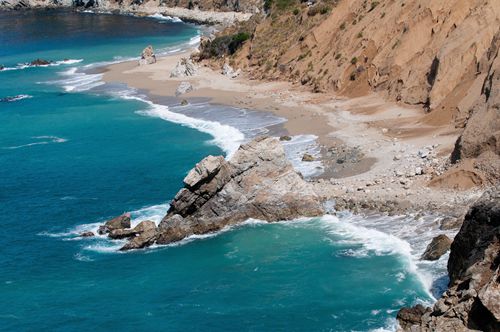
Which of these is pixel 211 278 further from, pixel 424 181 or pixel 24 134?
pixel 24 134

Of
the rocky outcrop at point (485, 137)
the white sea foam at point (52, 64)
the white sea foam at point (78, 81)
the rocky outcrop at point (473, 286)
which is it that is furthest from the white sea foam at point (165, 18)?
the rocky outcrop at point (473, 286)

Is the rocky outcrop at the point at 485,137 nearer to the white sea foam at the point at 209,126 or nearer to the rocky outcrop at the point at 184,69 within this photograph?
Answer: the white sea foam at the point at 209,126

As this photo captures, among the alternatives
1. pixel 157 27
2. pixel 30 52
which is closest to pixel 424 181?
pixel 30 52

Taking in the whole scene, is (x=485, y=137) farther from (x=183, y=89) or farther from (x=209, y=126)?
(x=183, y=89)

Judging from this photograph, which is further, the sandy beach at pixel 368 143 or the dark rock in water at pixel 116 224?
the dark rock in water at pixel 116 224

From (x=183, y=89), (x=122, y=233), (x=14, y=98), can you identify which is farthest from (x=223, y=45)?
(x=122, y=233)

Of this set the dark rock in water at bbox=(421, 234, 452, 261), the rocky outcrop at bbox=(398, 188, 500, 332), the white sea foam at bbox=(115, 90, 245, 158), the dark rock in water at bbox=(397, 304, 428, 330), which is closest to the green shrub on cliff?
the white sea foam at bbox=(115, 90, 245, 158)

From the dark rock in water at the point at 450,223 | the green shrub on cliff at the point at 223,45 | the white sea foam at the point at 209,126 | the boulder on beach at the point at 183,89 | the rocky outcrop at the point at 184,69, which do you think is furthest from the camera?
the green shrub on cliff at the point at 223,45
